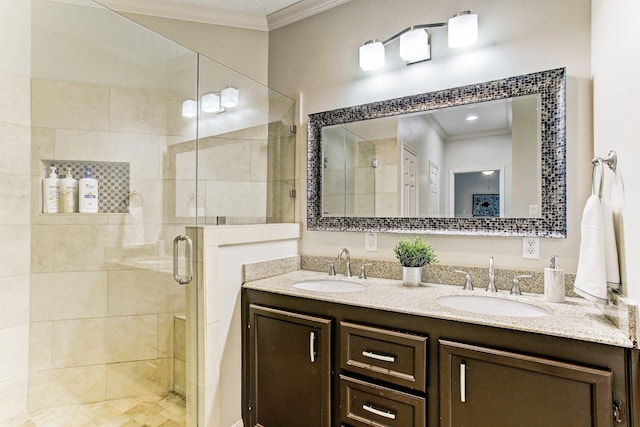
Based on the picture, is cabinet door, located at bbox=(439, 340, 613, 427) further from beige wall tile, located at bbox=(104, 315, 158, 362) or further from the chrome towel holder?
beige wall tile, located at bbox=(104, 315, 158, 362)

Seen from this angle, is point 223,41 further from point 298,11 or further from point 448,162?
point 448,162

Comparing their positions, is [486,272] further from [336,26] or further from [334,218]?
[336,26]

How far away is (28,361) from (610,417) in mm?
2555

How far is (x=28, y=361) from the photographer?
176cm

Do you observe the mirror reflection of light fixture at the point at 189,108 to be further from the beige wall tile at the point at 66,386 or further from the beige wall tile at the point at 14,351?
the beige wall tile at the point at 66,386

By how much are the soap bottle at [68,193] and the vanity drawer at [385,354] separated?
160 centimetres

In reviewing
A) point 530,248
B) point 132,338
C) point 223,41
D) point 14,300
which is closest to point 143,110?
point 223,41

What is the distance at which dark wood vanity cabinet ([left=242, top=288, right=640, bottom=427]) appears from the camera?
106cm

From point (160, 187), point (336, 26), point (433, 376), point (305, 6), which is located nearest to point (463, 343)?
point (433, 376)

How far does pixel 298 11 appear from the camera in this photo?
2418 mm

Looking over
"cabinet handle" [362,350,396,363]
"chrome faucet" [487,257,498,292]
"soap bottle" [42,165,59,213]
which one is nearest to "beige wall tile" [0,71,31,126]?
"soap bottle" [42,165,59,213]

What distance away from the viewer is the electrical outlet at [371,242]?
2.11 meters

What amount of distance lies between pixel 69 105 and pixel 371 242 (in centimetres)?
190

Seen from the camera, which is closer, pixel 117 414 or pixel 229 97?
pixel 117 414
